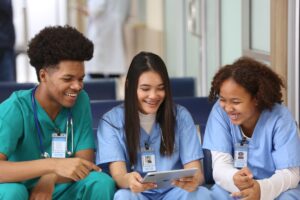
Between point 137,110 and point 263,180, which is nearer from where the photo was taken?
point 263,180

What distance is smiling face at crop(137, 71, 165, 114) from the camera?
8.16 ft

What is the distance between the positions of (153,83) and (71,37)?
0.37 meters

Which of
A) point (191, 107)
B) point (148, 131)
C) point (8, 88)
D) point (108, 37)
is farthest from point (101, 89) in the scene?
point (108, 37)

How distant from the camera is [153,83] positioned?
2.49 meters

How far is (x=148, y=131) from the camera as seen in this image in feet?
8.36

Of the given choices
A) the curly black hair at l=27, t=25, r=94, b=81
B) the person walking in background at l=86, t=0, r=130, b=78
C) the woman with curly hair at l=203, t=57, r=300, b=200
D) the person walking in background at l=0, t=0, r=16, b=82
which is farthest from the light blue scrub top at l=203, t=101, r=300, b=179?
the person walking in background at l=86, t=0, r=130, b=78

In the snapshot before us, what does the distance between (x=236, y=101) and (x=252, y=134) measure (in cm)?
17

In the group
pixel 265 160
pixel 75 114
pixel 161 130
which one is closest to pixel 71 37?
pixel 75 114

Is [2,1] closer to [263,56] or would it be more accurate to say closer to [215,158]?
[263,56]

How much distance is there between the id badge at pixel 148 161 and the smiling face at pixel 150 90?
167 mm

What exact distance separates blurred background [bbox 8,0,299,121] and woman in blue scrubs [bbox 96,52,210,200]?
87cm

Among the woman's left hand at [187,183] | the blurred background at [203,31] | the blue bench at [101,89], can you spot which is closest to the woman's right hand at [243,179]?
the woman's left hand at [187,183]

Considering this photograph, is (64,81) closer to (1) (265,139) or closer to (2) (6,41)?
(1) (265,139)

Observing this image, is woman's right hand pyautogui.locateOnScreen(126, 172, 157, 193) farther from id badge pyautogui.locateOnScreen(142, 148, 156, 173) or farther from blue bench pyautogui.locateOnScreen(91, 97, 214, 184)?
blue bench pyautogui.locateOnScreen(91, 97, 214, 184)
